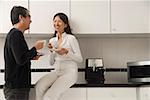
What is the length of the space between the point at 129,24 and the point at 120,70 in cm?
64

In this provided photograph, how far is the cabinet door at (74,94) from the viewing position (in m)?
3.15

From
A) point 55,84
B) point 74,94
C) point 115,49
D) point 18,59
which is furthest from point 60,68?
point 115,49

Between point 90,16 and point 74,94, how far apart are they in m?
0.95

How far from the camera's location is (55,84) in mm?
2992

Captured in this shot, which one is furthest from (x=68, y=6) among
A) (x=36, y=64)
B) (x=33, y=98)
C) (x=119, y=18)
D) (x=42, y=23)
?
(x=33, y=98)

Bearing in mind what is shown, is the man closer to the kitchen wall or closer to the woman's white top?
the woman's white top

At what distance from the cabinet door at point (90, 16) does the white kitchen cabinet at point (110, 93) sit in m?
0.71

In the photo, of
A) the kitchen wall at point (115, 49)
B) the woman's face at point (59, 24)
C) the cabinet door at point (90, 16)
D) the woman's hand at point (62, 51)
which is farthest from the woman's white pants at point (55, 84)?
the kitchen wall at point (115, 49)

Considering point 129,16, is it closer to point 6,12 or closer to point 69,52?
point 69,52

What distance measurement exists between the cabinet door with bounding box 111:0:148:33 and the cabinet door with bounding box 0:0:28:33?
3.46 feet

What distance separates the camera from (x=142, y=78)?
10.7 feet

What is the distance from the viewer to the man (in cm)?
246

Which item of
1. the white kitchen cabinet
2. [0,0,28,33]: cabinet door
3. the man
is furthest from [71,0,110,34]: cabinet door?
the man

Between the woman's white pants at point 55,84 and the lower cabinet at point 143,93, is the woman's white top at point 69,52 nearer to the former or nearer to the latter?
the woman's white pants at point 55,84
